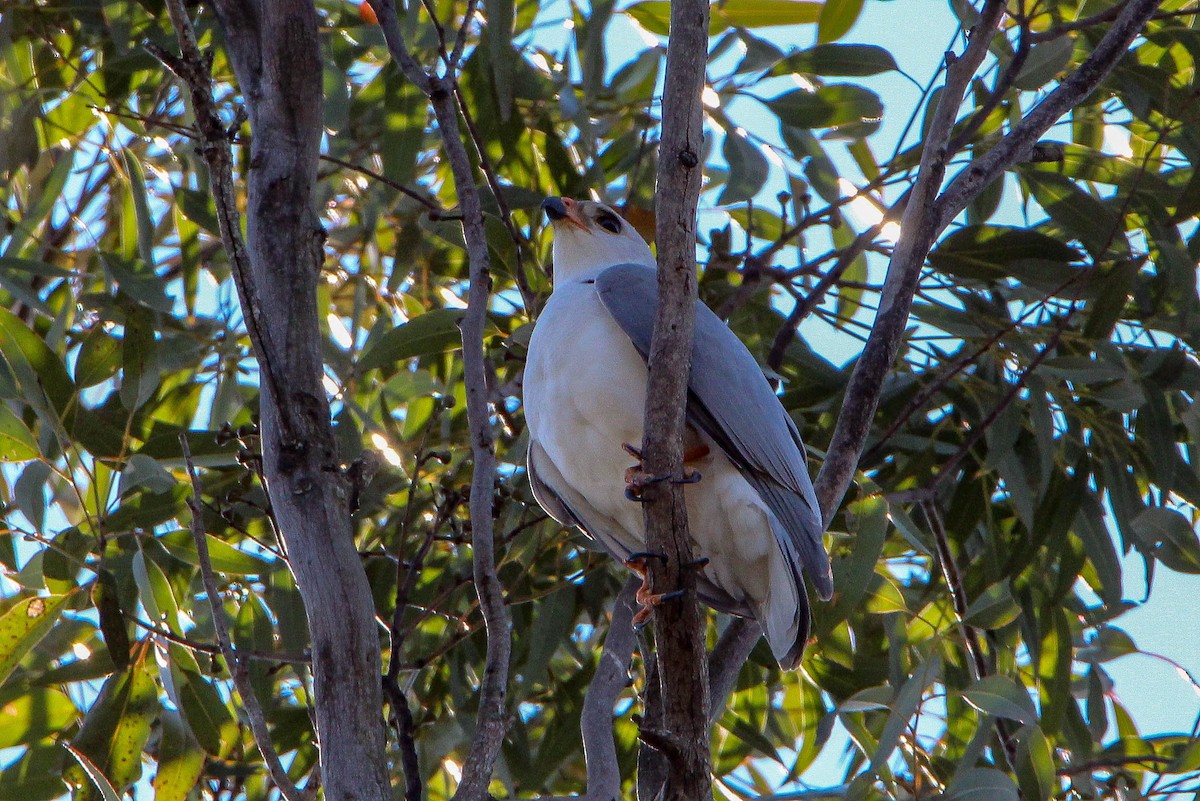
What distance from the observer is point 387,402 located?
146 inches

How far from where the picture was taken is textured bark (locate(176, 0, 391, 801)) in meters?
1.98

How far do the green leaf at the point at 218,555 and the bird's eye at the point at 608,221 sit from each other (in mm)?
1268

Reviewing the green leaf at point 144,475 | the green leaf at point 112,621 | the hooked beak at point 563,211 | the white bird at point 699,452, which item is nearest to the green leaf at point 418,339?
the white bird at point 699,452

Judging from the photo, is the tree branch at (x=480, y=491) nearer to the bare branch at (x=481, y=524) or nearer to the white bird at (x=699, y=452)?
the bare branch at (x=481, y=524)

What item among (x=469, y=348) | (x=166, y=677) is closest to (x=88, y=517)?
(x=166, y=677)

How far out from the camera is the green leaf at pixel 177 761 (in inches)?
122

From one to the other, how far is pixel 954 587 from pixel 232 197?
7.33 ft

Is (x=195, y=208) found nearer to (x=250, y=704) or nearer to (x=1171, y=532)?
(x=250, y=704)

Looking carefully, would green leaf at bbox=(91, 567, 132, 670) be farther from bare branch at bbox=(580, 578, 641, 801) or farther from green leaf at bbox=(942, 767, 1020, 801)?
green leaf at bbox=(942, 767, 1020, 801)

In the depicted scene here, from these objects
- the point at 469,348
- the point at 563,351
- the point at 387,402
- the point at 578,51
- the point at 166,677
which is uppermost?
the point at 578,51

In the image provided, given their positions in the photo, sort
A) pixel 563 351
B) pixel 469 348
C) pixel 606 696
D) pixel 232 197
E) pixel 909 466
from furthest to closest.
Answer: pixel 909 466, pixel 563 351, pixel 606 696, pixel 469 348, pixel 232 197

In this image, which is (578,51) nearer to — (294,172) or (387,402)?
(387,402)

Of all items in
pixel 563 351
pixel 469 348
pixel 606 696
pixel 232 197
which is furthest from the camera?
pixel 563 351

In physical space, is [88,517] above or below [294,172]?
below
